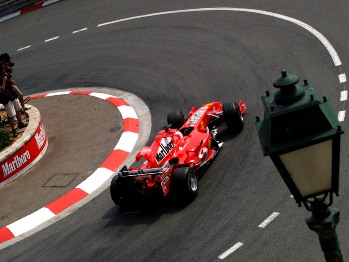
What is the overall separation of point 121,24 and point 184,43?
11.2 feet

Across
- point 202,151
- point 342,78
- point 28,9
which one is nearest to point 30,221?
point 202,151

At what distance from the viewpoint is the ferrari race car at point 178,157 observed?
1073cm

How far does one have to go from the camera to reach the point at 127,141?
13.9m

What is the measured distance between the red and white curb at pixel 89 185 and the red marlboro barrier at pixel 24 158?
68.1 inches

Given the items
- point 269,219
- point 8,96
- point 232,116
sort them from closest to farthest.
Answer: point 269,219 → point 232,116 → point 8,96

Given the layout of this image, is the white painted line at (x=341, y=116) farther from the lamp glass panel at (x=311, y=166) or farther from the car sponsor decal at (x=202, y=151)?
the lamp glass panel at (x=311, y=166)

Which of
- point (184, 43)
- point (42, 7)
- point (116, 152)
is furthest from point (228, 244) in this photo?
point (42, 7)

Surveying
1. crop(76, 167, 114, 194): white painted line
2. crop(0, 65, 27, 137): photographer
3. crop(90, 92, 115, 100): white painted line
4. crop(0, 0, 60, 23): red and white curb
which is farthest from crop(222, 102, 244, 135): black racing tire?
crop(0, 0, 60, 23): red and white curb

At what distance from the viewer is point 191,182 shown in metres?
10.8

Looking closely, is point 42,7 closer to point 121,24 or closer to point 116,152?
point 121,24

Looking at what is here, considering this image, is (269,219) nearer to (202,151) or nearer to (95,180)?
(202,151)

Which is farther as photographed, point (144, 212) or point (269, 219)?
point (144, 212)

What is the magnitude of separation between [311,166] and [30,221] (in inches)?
338

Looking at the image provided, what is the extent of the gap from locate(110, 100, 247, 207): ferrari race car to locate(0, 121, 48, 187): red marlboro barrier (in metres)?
3.01
